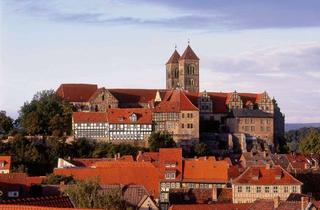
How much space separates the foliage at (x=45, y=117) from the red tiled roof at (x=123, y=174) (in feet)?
85.1

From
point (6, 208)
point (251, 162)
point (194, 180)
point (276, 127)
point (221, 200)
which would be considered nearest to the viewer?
point (6, 208)

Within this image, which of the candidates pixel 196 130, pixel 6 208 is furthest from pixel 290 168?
pixel 6 208

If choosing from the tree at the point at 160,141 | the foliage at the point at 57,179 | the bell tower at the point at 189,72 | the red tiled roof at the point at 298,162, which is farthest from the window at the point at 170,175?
the bell tower at the point at 189,72

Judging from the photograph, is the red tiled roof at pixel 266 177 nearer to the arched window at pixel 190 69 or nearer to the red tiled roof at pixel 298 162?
the red tiled roof at pixel 298 162

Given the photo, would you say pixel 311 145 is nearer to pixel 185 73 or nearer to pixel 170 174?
pixel 185 73

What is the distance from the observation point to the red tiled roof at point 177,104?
345ft

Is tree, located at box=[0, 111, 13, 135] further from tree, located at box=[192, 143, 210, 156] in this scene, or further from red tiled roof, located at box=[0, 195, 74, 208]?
red tiled roof, located at box=[0, 195, 74, 208]

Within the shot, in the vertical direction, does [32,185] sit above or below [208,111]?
below

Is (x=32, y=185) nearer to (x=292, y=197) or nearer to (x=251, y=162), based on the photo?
(x=292, y=197)

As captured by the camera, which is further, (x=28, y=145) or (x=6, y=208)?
(x=28, y=145)

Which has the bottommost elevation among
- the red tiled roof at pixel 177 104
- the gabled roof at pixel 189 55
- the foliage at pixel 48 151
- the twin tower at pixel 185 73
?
the foliage at pixel 48 151

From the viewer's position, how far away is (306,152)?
107125 mm

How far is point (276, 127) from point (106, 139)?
2741 cm

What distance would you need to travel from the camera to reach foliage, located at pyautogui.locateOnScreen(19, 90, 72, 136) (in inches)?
3878
